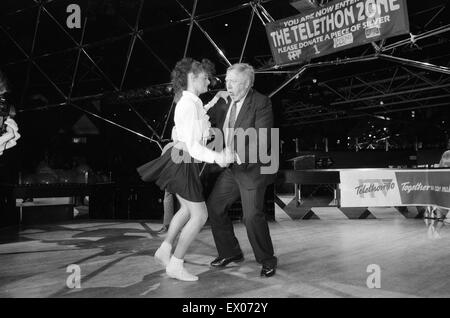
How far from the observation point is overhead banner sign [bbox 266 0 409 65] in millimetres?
4934

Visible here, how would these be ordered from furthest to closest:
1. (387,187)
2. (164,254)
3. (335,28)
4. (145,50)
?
(145,50)
(387,187)
(335,28)
(164,254)

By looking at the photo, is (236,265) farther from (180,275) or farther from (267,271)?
(180,275)

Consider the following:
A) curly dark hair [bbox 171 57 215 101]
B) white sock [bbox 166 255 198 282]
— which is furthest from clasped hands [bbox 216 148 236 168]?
white sock [bbox 166 255 198 282]

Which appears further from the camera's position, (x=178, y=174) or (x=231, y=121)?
(x=231, y=121)

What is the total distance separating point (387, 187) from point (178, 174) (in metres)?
4.62

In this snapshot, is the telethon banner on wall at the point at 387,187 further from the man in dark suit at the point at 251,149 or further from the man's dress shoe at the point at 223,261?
the man in dark suit at the point at 251,149

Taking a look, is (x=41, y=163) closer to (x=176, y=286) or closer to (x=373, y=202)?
(x=373, y=202)

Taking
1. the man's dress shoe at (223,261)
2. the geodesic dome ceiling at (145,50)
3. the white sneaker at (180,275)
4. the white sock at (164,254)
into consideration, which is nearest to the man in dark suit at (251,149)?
the man's dress shoe at (223,261)

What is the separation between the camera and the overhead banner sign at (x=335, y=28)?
4.93m

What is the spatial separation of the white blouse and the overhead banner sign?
3743 mm

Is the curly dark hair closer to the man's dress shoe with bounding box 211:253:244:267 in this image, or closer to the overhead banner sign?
the man's dress shoe with bounding box 211:253:244:267

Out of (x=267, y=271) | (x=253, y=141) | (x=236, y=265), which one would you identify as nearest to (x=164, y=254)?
(x=236, y=265)

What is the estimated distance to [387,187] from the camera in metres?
5.97

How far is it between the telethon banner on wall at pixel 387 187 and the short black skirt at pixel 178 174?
4272 mm
